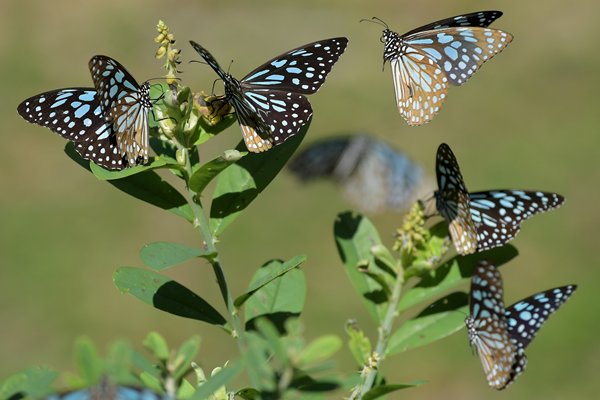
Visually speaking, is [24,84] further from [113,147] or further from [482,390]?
[113,147]

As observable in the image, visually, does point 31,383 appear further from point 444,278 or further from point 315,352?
point 444,278

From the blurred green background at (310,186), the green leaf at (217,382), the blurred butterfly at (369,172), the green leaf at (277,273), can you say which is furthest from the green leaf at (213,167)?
the blurred green background at (310,186)

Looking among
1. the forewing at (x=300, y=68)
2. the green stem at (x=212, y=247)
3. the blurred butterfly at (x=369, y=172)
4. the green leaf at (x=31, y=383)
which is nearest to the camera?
the green leaf at (x=31, y=383)

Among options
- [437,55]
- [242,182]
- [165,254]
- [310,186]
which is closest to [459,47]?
[437,55]

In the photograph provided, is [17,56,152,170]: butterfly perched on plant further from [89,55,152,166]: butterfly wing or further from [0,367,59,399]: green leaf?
[0,367,59,399]: green leaf

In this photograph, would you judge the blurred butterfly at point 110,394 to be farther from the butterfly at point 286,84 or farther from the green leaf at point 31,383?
the butterfly at point 286,84

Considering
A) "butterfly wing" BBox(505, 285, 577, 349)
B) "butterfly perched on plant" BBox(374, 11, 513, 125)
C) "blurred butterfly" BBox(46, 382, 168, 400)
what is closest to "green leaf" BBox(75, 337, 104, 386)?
"blurred butterfly" BBox(46, 382, 168, 400)
